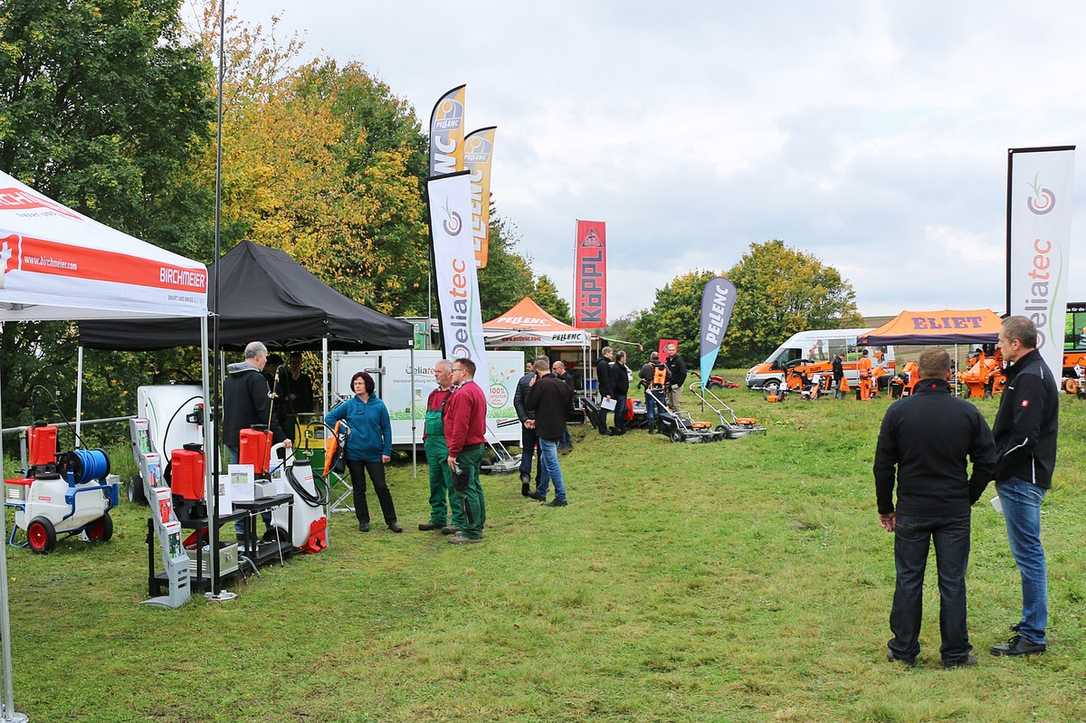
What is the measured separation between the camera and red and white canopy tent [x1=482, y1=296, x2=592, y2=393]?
21.9 meters

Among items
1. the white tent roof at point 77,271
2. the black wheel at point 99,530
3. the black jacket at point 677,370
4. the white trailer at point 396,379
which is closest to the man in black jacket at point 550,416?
the white trailer at point 396,379

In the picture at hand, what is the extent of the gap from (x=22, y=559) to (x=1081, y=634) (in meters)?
7.71

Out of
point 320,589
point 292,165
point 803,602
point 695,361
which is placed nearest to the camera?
point 803,602

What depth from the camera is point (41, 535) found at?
302 inches

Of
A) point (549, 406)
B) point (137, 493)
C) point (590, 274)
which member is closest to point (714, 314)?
point (590, 274)

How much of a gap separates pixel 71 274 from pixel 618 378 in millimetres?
14128

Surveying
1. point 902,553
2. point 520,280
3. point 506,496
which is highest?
point 520,280

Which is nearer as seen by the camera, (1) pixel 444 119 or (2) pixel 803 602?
(2) pixel 803 602

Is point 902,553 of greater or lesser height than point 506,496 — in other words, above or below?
above

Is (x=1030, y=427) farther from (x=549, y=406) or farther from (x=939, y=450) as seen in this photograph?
(x=549, y=406)

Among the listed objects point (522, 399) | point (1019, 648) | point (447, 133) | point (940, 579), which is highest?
point (447, 133)

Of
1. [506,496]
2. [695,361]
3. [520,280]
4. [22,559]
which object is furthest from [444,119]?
[695,361]

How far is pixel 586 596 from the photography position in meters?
6.24

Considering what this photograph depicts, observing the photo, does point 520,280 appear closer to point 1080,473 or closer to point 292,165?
A: point 292,165
